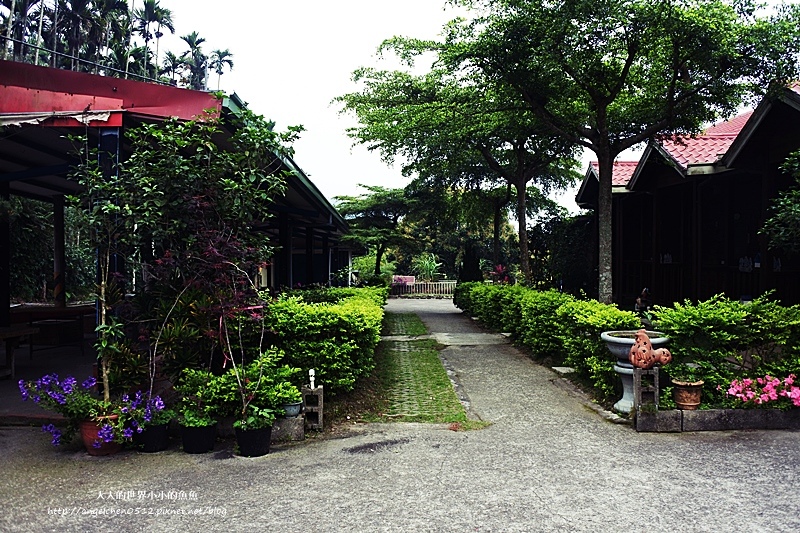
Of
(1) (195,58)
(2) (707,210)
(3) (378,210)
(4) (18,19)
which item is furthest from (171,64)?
(2) (707,210)

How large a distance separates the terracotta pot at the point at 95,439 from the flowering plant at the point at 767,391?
18.9 feet

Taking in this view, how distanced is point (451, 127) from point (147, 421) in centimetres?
972

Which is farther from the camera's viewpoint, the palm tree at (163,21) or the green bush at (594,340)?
the palm tree at (163,21)

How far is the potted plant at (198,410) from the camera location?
18.1ft

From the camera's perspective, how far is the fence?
121ft

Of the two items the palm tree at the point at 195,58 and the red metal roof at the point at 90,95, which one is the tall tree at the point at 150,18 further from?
the red metal roof at the point at 90,95

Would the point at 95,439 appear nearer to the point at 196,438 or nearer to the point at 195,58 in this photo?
the point at 196,438

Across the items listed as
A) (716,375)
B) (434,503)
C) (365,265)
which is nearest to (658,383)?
(716,375)

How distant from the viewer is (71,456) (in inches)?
215

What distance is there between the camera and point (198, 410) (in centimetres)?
569

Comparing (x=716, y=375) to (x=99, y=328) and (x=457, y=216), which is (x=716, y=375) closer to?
(x=99, y=328)

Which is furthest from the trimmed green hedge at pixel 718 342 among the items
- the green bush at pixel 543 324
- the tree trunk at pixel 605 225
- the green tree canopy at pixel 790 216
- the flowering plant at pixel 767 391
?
the tree trunk at pixel 605 225

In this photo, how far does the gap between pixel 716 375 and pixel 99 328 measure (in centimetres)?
584

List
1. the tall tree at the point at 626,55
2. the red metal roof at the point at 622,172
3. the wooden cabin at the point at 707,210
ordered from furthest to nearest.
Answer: the red metal roof at the point at 622,172 < the wooden cabin at the point at 707,210 < the tall tree at the point at 626,55
